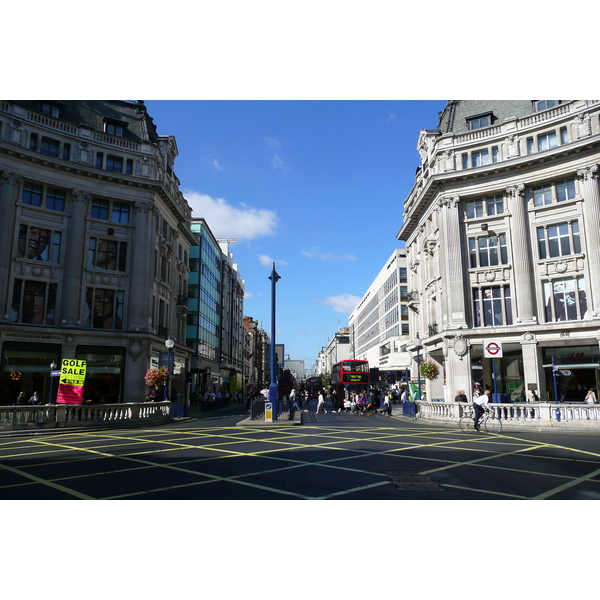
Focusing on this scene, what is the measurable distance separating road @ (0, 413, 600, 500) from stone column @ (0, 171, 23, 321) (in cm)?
1785

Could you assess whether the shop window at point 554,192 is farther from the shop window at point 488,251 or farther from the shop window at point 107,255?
the shop window at point 107,255

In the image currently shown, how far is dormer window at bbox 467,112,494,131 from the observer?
36.6 metres

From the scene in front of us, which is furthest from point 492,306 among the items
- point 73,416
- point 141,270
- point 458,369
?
point 73,416

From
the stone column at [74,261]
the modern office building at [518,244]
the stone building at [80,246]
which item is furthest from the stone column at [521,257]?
the stone column at [74,261]

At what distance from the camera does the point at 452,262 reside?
35.4 meters

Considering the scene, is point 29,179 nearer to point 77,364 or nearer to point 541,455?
point 77,364

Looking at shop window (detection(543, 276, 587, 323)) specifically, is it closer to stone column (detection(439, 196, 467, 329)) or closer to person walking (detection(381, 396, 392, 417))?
stone column (detection(439, 196, 467, 329))

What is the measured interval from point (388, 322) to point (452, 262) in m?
46.1

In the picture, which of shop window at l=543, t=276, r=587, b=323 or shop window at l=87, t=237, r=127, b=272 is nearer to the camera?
shop window at l=543, t=276, r=587, b=323

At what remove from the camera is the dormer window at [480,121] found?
36.6m

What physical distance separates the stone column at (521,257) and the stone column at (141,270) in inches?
1097

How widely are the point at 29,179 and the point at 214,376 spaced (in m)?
37.9

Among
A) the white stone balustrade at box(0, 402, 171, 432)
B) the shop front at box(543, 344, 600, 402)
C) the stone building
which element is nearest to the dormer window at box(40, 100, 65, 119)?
the stone building

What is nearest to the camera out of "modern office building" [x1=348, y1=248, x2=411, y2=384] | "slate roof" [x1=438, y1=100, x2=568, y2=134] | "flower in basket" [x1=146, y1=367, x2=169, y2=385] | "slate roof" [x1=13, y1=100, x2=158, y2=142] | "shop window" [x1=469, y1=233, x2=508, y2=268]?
"flower in basket" [x1=146, y1=367, x2=169, y2=385]
